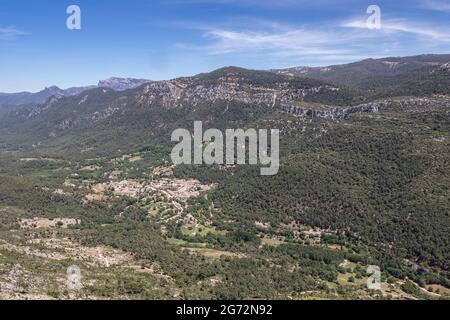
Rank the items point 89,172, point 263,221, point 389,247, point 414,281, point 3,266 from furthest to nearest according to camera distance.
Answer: point 89,172 < point 263,221 < point 389,247 < point 414,281 < point 3,266

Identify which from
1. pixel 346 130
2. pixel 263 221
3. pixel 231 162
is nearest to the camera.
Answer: pixel 263 221

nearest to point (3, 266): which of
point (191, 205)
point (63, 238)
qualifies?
point (63, 238)

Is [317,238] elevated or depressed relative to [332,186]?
depressed

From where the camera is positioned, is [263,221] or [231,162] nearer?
[263,221]

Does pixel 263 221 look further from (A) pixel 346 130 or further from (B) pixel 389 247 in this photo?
(A) pixel 346 130
